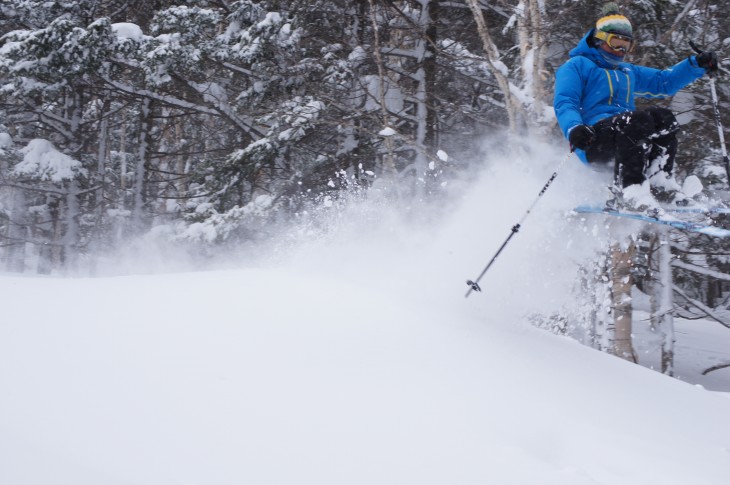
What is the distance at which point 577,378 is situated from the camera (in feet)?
15.1

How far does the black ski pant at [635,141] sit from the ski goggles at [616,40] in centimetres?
66

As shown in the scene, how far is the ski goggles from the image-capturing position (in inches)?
226

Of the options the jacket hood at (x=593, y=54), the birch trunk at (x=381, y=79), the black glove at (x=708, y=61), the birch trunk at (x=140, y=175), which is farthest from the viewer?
the birch trunk at (x=140, y=175)

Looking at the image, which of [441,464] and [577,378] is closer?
[441,464]

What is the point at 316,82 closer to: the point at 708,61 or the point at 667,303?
the point at 667,303

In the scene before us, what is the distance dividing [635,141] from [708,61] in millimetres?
1002

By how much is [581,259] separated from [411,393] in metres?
3.96

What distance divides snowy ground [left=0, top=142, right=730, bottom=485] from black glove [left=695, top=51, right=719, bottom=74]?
8.04 feet

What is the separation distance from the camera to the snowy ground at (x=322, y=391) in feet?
9.76

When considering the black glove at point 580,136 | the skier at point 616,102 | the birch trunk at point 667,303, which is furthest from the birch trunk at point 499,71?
the birch trunk at point 667,303

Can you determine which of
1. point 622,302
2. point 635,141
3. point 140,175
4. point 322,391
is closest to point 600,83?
point 635,141

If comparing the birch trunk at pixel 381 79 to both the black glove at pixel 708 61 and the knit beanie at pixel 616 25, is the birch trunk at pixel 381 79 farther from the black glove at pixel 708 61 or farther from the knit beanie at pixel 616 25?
the black glove at pixel 708 61

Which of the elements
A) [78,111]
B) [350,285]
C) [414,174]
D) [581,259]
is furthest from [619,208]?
[78,111]

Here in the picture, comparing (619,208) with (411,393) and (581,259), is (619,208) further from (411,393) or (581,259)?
(411,393)
